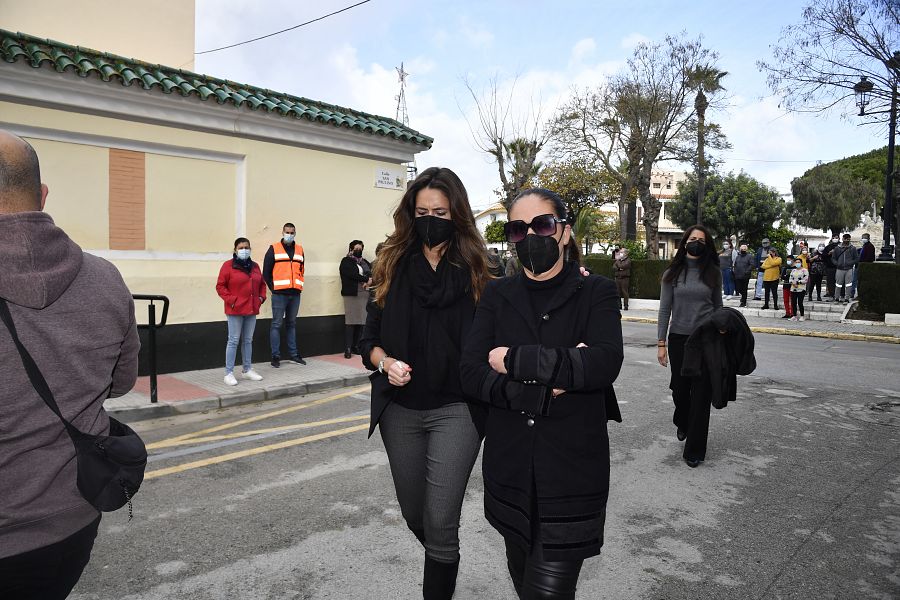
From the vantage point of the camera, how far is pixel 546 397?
213cm

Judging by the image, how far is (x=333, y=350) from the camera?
11.0 meters

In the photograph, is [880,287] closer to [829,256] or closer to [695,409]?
[829,256]

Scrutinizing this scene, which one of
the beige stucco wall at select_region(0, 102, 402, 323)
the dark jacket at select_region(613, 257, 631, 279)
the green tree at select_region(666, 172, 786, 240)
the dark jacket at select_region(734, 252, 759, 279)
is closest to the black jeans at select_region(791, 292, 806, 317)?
the dark jacket at select_region(734, 252, 759, 279)

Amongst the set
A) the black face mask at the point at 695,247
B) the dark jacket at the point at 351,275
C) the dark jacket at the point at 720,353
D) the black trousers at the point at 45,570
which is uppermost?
the black face mask at the point at 695,247

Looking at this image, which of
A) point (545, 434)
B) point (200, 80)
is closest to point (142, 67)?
point (200, 80)

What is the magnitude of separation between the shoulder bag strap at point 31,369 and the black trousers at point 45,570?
344mm

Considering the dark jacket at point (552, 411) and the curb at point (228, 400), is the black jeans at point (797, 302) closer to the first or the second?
the curb at point (228, 400)

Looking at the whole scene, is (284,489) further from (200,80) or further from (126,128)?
(200,80)

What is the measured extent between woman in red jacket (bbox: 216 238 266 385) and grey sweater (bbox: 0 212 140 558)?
21.5 ft

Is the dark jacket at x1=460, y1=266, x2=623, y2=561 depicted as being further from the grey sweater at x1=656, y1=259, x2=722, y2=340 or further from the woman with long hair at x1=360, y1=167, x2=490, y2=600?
the grey sweater at x1=656, y1=259, x2=722, y2=340

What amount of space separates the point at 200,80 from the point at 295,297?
344 cm

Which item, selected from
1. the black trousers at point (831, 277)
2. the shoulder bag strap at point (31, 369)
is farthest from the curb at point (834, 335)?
the shoulder bag strap at point (31, 369)

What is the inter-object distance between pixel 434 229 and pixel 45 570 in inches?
70.0

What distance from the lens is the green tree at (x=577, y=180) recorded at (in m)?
41.2
